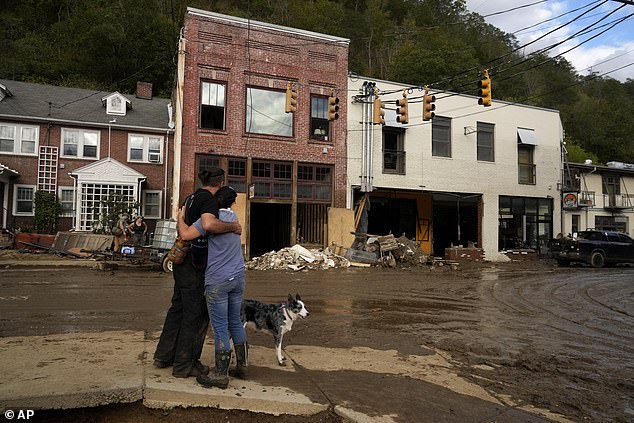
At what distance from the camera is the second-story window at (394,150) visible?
25.0 m

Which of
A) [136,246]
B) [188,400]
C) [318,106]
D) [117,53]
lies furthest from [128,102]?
[188,400]

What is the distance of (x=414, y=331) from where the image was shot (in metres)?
8.09

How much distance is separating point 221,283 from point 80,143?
931 inches

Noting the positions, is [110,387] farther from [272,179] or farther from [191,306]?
[272,179]

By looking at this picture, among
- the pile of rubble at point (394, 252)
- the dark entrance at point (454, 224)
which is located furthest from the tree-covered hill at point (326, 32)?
the pile of rubble at point (394, 252)

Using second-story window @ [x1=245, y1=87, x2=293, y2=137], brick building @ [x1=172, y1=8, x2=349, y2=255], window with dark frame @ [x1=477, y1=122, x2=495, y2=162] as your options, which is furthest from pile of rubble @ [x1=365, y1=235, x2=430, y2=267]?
window with dark frame @ [x1=477, y1=122, x2=495, y2=162]

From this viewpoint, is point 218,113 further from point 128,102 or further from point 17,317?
point 17,317

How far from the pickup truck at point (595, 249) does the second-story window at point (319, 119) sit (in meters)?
12.8

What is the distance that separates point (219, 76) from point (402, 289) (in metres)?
13.3

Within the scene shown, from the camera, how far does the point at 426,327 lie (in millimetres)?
8484

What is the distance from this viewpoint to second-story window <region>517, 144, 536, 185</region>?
29.0 metres

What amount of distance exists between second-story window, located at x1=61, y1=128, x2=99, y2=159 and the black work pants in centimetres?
2286

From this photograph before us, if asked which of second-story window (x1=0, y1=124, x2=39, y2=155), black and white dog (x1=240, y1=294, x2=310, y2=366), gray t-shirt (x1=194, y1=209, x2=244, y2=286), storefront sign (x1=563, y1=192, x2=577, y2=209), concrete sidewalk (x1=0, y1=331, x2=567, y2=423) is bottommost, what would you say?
concrete sidewalk (x1=0, y1=331, x2=567, y2=423)

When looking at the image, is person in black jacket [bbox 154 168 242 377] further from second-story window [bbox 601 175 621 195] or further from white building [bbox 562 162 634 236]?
second-story window [bbox 601 175 621 195]
